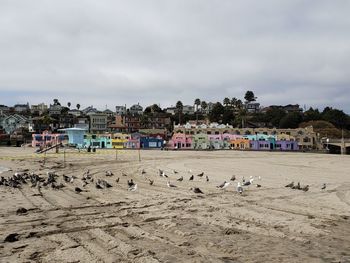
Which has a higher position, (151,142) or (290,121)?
(290,121)

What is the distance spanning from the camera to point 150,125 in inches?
5468

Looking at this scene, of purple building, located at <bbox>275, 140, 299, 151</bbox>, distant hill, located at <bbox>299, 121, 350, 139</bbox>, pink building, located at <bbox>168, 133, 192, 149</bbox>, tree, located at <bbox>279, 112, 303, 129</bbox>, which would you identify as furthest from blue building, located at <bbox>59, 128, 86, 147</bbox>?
tree, located at <bbox>279, 112, 303, 129</bbox>

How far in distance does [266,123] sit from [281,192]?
13374 cm

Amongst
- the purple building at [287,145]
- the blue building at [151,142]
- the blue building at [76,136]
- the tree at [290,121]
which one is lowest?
the purple building at [287,145]

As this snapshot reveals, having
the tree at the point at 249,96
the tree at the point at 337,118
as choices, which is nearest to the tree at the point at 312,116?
the tree at the point at 337,118

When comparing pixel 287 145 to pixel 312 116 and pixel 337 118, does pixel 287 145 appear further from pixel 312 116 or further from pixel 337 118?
pixel 337 118

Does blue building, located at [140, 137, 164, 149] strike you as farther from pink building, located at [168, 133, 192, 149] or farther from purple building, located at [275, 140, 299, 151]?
purple building, located at [275, 140, 299, 151]

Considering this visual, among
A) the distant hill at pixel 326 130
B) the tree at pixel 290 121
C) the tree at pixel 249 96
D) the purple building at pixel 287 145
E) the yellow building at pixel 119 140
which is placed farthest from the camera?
the tree at pixel 249 96

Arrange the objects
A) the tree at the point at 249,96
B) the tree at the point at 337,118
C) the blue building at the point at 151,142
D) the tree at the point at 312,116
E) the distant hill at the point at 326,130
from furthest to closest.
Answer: the tree at the point at 249,96, the tree at the point at 312,116, the tree at the point at 337,118, the distant hill at the point at 326,130, the blue building at the point at 151,142

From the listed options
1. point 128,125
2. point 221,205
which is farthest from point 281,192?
point 128,125

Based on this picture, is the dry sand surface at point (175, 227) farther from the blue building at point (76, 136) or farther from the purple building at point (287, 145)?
the purple building at point (287, 145)

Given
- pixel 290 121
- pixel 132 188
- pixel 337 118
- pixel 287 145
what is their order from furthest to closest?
1. pixel 337 118
2. pixel 290 121
3. pixel 287 145
4. pixel 132 188

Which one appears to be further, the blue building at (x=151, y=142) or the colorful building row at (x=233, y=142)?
the colorful building row at (x=233, y=142)

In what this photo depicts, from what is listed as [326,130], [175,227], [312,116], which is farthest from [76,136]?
[312,116]
